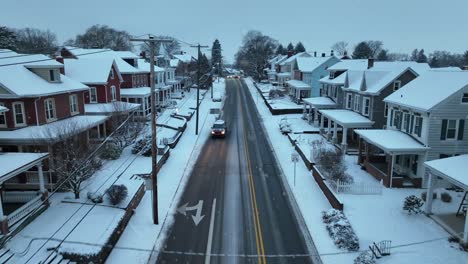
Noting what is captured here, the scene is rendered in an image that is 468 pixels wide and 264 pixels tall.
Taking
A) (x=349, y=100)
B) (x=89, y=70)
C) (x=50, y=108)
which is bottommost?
(x=349, y=100)

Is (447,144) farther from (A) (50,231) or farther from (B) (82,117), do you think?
(B) (82,117)

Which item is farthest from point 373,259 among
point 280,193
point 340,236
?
point 280,193

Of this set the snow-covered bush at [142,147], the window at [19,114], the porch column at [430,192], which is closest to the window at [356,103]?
the porch column at [430,192]

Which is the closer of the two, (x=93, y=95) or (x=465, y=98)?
(x=465, y=98)

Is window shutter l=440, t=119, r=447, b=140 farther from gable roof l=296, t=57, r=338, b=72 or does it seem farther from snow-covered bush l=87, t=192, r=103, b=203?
gable roof l=296, t=57, r=338, b=72

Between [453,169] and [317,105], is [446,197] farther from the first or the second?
[317,105]

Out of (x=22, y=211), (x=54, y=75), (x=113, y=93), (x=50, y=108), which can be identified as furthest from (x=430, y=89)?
(x=113, y=93)

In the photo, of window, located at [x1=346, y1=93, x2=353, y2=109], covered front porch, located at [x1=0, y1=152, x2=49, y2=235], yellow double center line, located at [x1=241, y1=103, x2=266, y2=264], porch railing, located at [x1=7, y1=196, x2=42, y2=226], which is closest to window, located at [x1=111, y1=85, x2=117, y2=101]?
covered front porch, located at [x1=0, y1=152, x2=49, y2=235]
